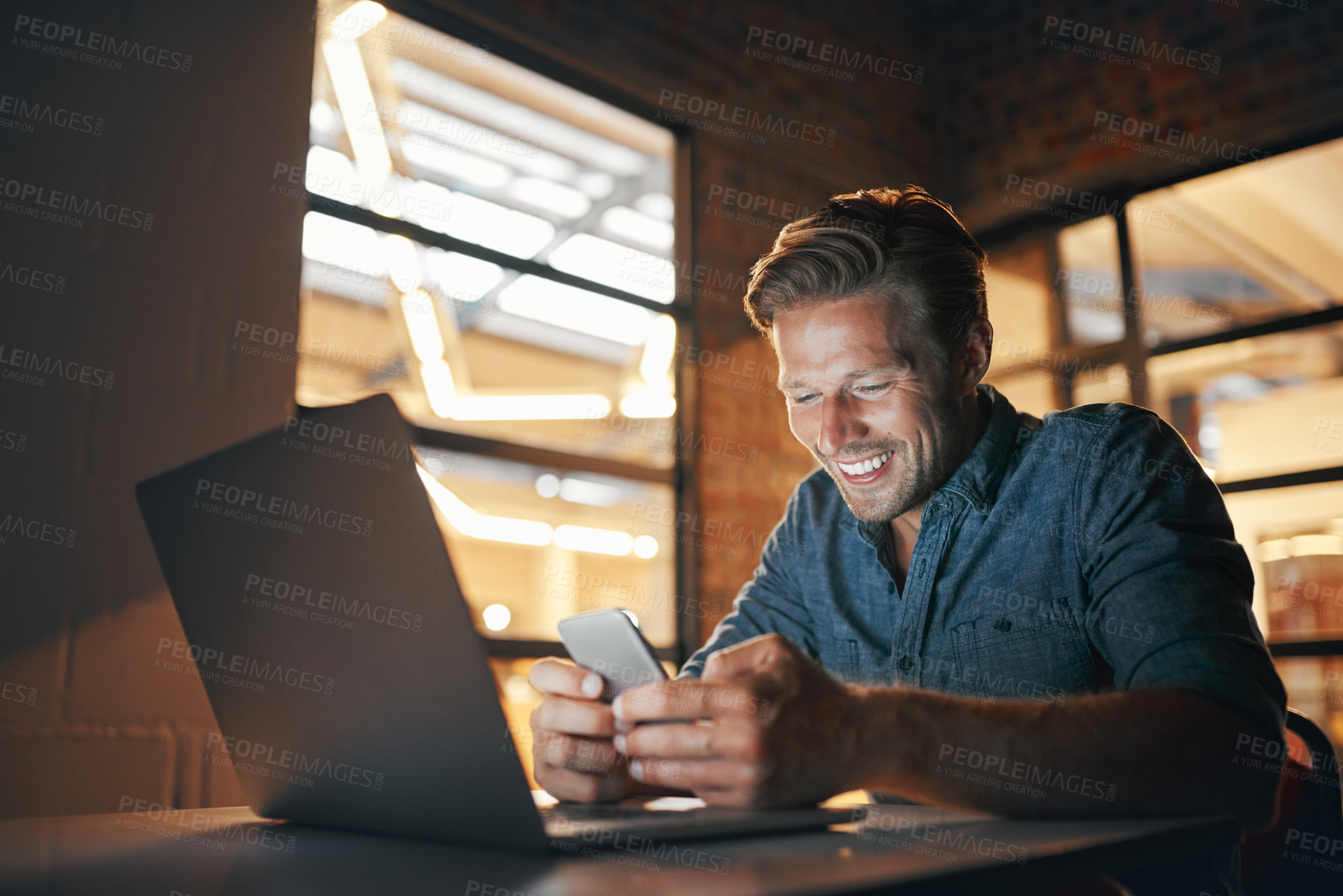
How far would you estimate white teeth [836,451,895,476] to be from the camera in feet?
5.25

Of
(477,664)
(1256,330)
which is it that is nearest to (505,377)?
(1256,330)

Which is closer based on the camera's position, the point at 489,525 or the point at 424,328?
the point at 424,328

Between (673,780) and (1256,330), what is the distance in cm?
362

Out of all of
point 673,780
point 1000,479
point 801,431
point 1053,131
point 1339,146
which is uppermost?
point 1053,131

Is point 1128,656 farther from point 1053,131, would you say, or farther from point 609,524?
point 1053,131

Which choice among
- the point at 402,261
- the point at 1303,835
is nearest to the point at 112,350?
the point at 402,261

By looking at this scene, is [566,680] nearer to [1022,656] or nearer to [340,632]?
[340,632]

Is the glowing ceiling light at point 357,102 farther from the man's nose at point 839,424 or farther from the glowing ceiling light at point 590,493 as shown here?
the man's nose at point 839,424

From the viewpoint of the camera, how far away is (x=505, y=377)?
3.79 meters

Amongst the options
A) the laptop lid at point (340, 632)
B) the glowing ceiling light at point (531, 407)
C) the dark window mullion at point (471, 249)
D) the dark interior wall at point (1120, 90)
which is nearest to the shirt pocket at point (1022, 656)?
the laptop lid at point (340, 632)

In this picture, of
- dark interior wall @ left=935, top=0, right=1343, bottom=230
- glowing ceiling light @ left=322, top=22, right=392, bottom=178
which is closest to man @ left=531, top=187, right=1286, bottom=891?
glowing ceiling light @ left=322, top=22, right=392, bottom=178

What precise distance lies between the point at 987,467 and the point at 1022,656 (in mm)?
297

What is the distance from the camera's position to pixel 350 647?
2.51 feet

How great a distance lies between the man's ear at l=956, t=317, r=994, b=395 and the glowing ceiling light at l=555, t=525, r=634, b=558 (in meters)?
2.12
